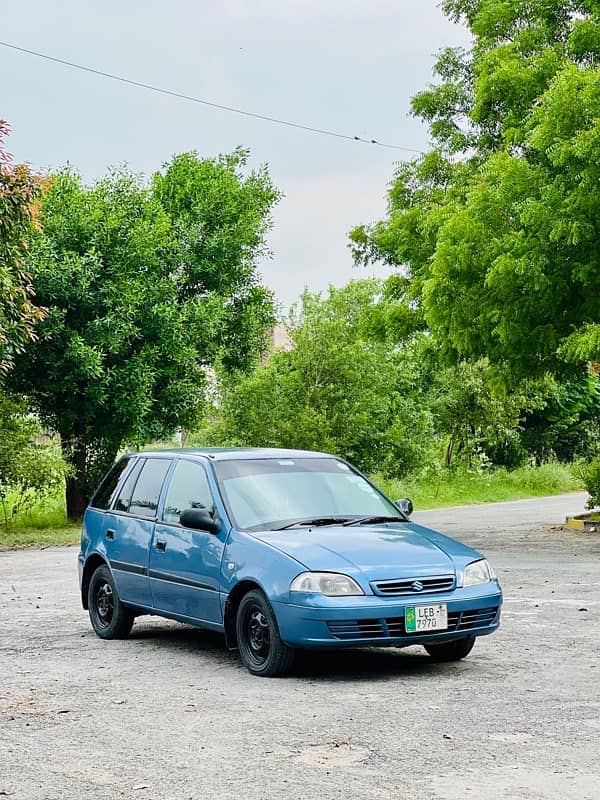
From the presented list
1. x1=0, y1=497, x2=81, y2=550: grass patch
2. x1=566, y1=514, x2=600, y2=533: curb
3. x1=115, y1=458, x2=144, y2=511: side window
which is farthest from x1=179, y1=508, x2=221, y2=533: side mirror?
x1=566, y1=514, x2=600, y2=533: curb

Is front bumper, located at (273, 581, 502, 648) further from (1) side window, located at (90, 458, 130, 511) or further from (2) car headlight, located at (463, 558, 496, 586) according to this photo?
(1) side window, located at (90, 458, 130, 511)

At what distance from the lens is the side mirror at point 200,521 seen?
977cm

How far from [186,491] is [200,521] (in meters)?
0.82

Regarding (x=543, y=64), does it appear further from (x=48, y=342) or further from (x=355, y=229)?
(x=48, y=342)

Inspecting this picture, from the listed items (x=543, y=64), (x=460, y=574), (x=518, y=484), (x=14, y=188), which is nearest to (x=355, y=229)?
(x=543, y=64)

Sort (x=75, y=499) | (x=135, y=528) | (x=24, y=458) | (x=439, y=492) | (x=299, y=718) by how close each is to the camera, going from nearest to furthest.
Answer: (x=299, y=718) < (x=135, y=528) < (x=24, y=458) < (x=75, y=499) < (x=439, y=492)

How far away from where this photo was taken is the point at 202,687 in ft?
28.9

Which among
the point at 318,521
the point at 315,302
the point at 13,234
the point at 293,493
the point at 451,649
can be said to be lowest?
the point at 451,649

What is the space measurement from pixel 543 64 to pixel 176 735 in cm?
1648

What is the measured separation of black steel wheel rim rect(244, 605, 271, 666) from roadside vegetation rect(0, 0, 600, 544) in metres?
10.2

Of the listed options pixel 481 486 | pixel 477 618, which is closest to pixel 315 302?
pixel 481 486

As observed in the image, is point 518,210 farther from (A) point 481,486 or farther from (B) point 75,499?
(A) point 481,486

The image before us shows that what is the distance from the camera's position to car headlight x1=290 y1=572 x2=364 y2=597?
8.80 m

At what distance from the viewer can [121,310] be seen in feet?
83.9
